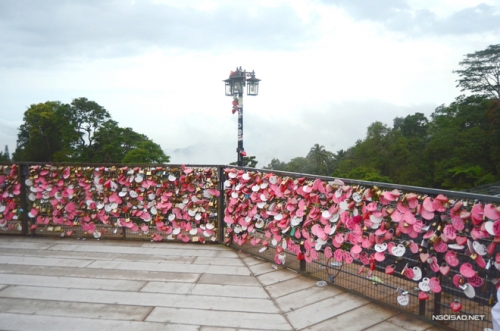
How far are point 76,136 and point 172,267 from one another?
3891 centimetres

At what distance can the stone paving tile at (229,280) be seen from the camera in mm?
4230

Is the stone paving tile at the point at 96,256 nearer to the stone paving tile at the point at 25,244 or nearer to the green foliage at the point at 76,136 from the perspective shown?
the stone paving tile at the point at 25,244

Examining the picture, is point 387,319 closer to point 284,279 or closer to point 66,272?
point 284,279

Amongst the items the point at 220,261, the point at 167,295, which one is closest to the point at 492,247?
the point at 167,295

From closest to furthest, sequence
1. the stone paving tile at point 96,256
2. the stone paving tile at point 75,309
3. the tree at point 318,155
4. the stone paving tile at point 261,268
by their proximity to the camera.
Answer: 1. the stone paving tile at point 75,309
2. the stone paving tile at point 261,268
3. the stone paving tile at point 96,256
4. the tree at point 318,155

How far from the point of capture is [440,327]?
3123mm

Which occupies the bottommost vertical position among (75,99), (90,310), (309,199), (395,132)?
(90,310)

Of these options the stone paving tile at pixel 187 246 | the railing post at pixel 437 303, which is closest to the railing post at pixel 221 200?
the stone paving tile at pixel 187 246

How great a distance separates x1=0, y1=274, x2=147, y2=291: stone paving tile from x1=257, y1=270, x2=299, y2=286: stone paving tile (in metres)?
1.24

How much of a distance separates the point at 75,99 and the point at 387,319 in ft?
142

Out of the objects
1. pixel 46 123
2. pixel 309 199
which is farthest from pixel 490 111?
pixel 46 123

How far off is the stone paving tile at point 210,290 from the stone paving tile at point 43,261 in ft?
3.99

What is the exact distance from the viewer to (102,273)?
14.9 feet

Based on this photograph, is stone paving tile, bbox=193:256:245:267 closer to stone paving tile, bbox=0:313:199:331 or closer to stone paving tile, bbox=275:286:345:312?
stone paving tile, bbox=275:286:345:312
